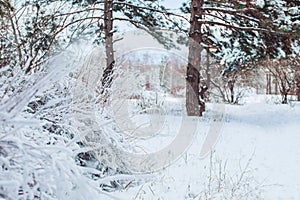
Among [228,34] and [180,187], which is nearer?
[180,187]

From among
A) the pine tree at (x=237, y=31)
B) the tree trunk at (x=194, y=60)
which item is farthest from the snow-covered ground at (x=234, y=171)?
the pine tree at (x=237, y=31)

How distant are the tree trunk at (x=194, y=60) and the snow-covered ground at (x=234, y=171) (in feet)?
5.86

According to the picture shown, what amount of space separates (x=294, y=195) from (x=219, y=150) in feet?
5.06

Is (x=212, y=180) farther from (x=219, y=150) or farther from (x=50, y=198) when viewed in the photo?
(x=50, y=198)

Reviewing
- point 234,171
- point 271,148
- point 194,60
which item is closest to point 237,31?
point 194,60

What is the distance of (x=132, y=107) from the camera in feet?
15.2

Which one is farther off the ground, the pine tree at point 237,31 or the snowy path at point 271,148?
the pine tree at point 237,31

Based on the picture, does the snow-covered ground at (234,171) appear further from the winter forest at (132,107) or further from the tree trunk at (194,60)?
the tree trunk at (194,60)

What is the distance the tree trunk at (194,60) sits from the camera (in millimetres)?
7707

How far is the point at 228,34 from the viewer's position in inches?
320

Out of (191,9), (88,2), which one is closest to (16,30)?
(88,2)

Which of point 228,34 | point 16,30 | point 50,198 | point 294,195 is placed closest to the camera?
point 50,198

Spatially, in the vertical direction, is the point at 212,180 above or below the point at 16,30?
below

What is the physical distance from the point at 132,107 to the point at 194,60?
3.75 meters
